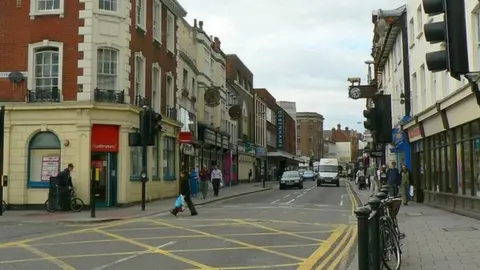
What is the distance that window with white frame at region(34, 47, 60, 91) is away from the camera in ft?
79.8

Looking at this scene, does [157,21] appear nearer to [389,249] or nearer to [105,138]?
[105,138]

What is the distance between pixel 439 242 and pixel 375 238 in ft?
18.3

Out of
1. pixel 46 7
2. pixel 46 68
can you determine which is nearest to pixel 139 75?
pixel 46 68

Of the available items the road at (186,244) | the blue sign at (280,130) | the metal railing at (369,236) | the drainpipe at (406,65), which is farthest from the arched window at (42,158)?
the blue sign at (280,130)

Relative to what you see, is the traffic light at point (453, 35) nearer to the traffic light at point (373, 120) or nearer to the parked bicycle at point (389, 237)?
the parked bicycle at point (389, 237)

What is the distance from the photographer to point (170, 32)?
32438 mm

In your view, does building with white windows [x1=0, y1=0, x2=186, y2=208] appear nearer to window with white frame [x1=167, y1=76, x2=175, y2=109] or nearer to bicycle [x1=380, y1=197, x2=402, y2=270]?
window with white frame [x1=167, y1=76, x2=175, y2=109]

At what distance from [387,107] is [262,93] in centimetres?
7339

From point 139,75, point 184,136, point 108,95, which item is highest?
point 139,75

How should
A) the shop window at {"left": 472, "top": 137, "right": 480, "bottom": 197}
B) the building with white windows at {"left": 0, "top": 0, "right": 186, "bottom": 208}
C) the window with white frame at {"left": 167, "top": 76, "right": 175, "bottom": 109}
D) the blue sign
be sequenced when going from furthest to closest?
1. the blue sign
2. the window with white frame at {"left": 167, "top": 76, "right": 175, "bottom": 109}
3. the building with white windows at {"left": 0, "top": 0, "right": 186, "bottom": 208}
4. the shop window at {"left": 472, "top": 137, "right": 480, "bottom": 197}

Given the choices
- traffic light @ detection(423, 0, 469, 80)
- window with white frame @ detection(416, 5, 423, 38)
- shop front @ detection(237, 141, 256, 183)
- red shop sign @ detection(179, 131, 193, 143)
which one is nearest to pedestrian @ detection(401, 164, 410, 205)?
window with white frame @ detection(416, 5, 423, 38)

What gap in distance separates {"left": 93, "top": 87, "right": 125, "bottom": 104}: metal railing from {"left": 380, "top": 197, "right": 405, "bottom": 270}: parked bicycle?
676 inches

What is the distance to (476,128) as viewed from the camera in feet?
56.4

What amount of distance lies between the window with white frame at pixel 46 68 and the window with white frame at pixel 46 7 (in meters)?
1.53
